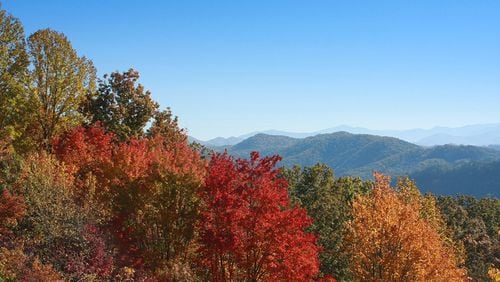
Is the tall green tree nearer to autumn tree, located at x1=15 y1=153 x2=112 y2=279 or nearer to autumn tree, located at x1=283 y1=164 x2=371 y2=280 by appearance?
autumn tree, located at x1=15 y1=153 x2=112 y2=279

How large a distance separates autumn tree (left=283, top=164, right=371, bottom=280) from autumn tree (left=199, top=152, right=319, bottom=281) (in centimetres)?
1635

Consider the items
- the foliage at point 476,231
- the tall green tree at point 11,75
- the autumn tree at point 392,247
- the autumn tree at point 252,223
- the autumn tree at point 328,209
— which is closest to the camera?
the autumn tree at point 252,223

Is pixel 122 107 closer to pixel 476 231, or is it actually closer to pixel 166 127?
pixel 166 127

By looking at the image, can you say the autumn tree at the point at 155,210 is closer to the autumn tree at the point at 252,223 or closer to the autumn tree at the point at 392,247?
the autumn tree at the point at 252,223

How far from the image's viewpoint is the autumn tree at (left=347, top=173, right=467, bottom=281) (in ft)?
112

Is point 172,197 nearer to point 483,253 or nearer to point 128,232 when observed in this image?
point 128,232

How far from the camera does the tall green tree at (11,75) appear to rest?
42.9 m

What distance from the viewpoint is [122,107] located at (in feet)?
168

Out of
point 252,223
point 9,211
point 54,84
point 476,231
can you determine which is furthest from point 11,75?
point 476,231

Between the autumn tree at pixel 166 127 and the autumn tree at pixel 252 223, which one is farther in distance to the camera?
the autumn tree at pixel 166 127

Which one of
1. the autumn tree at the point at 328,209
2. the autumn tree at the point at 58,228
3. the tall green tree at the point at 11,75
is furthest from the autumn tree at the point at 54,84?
the autumn tree at the point at 328,209

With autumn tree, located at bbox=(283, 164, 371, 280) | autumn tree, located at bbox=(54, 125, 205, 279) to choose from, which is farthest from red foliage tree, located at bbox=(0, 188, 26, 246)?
autumn tree, located at bbox=(283, 164, 371, 280)

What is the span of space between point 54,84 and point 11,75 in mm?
3891

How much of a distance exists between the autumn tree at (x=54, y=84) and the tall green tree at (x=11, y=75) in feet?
2.92
